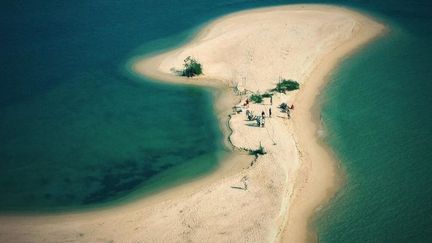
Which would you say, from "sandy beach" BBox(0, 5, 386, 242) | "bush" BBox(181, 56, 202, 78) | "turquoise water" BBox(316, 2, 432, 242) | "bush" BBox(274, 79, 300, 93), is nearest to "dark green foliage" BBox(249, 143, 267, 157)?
"sandy beach" BBox(0, 5, 386, 242)

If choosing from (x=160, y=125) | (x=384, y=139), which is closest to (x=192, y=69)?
(x=160, y=125)

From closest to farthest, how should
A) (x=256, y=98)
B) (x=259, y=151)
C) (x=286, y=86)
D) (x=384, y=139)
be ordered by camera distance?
(x=259, y=151) → (x=384, y=139) → (x=256, y=98) → (x=286, y=86)

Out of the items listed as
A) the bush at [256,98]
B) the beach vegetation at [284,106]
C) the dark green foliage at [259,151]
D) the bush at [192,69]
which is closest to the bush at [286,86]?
the bush at [256,98]

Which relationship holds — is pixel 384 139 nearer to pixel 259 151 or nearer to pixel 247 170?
pixel 259 151

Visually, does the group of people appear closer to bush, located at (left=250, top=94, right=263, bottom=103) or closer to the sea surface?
bush, located at (left=250, top=94, right=263, bottom=103)

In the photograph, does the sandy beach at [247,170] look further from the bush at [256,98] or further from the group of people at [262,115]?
the bush at [256,98]

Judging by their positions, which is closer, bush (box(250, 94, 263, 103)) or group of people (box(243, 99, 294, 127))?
group of people (box(243, 99, 294, 127))
